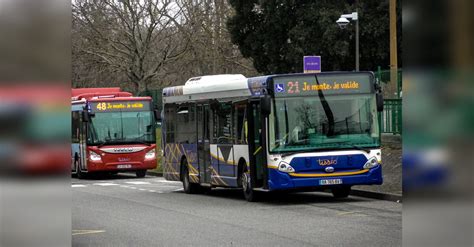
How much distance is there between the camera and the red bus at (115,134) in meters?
32.7

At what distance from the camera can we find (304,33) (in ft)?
141

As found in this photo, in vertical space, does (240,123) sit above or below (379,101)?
below

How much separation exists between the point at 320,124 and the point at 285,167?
118cm

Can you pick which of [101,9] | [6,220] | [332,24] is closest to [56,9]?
[6,220]

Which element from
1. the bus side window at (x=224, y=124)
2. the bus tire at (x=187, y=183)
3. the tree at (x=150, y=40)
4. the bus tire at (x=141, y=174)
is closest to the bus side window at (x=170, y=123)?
the bus tire at (x=187, y=183)

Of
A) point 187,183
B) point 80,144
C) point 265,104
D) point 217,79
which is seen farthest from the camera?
point 80,144

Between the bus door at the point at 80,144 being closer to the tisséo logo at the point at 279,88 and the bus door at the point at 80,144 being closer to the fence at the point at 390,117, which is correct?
the fence at the point at 390,117

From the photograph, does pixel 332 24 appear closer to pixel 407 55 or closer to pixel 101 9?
pixel 101 9

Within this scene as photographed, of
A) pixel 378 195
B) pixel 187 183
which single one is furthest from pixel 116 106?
pixel 378 195

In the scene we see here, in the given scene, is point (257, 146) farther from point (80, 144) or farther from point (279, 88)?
point (80, 144)

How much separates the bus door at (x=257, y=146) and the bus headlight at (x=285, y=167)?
517mm

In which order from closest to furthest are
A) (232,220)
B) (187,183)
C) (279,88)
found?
(232,220) < (279,88) < (187,183)

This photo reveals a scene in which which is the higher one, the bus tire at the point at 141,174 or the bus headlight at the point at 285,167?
the bus headlight at the point at 285,167

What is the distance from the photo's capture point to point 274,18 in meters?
44.8
